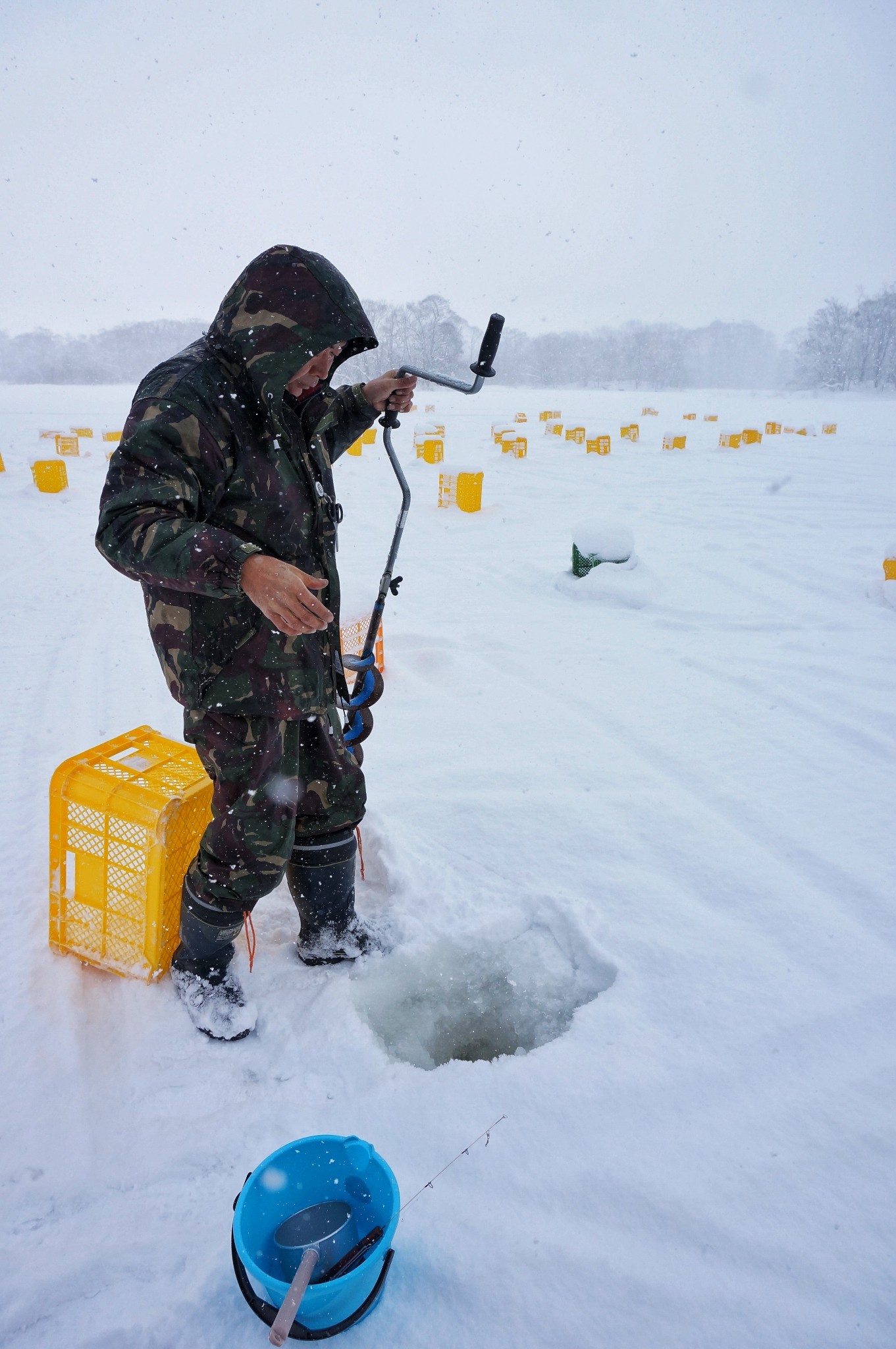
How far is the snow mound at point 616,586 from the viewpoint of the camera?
19.6ft

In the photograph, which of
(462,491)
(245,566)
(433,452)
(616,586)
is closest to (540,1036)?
(245,566)

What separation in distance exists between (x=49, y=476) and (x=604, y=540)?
852 centimetres

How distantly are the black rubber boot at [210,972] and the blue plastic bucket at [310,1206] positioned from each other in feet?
1.91

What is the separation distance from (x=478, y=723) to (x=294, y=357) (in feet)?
8.29

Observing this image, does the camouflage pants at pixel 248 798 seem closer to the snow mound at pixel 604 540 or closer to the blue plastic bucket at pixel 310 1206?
the blue plastic bucket at pixel 310 1206

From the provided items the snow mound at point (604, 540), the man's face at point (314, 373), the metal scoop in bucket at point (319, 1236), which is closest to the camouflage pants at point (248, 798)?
the metal scoop in bucket at point (319, 1236)

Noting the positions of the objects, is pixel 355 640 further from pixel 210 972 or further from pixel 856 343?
pixel 856 343

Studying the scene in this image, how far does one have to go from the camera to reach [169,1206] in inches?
60.3

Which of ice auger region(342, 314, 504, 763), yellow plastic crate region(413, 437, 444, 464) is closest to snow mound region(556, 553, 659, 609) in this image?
ice auger region(342, 314, 504, 763)

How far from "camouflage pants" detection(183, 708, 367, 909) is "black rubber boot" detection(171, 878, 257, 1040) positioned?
0.06 metres

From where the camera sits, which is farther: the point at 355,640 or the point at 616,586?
the point at 616,586

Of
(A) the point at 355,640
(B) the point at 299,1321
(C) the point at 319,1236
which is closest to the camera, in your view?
(B) the point at 299,1321

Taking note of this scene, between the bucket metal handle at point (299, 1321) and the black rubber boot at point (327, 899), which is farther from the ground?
the black rubber boot at point (327, 899)

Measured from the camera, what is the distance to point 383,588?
2.26 meters
